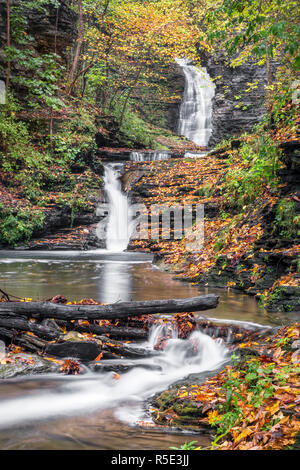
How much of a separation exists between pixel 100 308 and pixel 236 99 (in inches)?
841

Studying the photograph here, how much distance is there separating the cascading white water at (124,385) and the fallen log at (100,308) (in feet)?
2.13

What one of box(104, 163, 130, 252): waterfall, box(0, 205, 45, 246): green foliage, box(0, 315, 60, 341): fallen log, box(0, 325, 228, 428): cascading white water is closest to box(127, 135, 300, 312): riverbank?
box(104, 163, 130, 252): waterfall

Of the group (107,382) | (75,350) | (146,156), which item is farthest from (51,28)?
(107,382)

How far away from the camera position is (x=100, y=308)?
15.4 ft

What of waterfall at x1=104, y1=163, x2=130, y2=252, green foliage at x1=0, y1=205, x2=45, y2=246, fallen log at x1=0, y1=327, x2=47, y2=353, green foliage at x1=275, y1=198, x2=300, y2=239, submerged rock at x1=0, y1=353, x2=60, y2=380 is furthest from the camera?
waterfall at x1=104, y1=163, x2=130, y2=252

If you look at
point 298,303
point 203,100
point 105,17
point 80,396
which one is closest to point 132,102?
point 203,100

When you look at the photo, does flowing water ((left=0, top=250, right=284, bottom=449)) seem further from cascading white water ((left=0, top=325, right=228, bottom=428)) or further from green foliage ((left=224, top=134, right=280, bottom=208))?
green foliage ((left=224, top=134, right=280, bottom=208))

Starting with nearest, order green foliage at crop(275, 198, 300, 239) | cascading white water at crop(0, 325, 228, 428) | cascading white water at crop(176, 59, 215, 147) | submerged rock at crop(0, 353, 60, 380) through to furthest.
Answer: cascading white water at crop(0, 325, 228, 428) < submerged rock at crop(0, 353, 60, 380) < green foliage at crop(275, 198, 300, 239) < cascading white water at crop(176, 59, 215, 147)

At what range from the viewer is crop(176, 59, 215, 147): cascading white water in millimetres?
29883

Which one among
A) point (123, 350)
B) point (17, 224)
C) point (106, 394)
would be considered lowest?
point (106, 394)

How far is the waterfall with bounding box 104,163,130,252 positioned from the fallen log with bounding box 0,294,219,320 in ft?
33.6

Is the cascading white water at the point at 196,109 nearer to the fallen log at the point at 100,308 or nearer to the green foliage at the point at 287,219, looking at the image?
the green foliage at the point at 287,219

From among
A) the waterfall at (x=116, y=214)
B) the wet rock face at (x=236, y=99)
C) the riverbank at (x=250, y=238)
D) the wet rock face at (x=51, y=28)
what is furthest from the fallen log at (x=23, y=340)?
the wet rock face at (x=236, y=99)

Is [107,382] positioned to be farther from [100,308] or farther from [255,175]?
[255,175]
